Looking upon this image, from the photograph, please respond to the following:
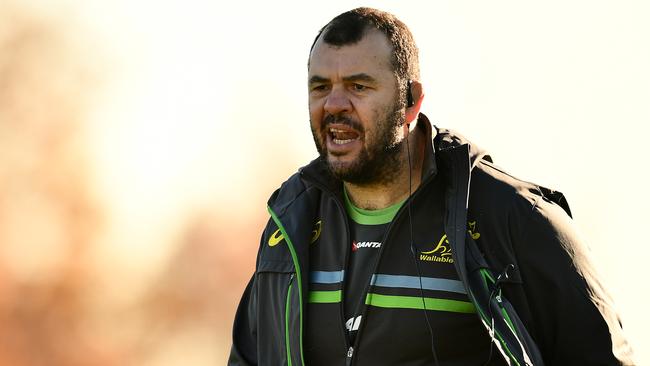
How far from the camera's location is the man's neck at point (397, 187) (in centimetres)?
459

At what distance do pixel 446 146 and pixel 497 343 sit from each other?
3.03 feet

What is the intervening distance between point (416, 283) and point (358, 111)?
2.44 ft

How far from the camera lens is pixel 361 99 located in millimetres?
4492

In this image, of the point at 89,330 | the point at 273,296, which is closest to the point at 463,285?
the point at 273,296

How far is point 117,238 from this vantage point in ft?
34.7

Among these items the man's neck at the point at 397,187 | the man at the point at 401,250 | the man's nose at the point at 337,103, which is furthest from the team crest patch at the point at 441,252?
the man's nose at the point at 337,103

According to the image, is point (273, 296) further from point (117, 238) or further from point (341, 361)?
point (117, 238)

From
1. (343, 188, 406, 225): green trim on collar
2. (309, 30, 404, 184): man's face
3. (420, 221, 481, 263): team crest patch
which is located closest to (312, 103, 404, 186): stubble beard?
(309, 30, 404, 184): man's face

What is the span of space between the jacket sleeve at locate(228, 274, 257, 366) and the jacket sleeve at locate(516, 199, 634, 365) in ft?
4.50

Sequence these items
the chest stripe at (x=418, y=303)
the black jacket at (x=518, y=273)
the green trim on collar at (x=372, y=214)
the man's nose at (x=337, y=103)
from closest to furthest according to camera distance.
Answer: the black jacket at (x=518, y=273)
the chest stripe at (x=418, y=303)
the man's nose at (x=337, y=103)
the green trim on collar at (x=372, y=214)

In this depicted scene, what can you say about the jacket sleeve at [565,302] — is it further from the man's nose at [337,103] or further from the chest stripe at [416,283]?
the man's nose at [337,103]

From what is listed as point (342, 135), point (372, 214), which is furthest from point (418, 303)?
point (342, 135)

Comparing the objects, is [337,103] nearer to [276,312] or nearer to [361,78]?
[361,78]

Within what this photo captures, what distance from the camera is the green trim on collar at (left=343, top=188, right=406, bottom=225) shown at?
14.9 feet
